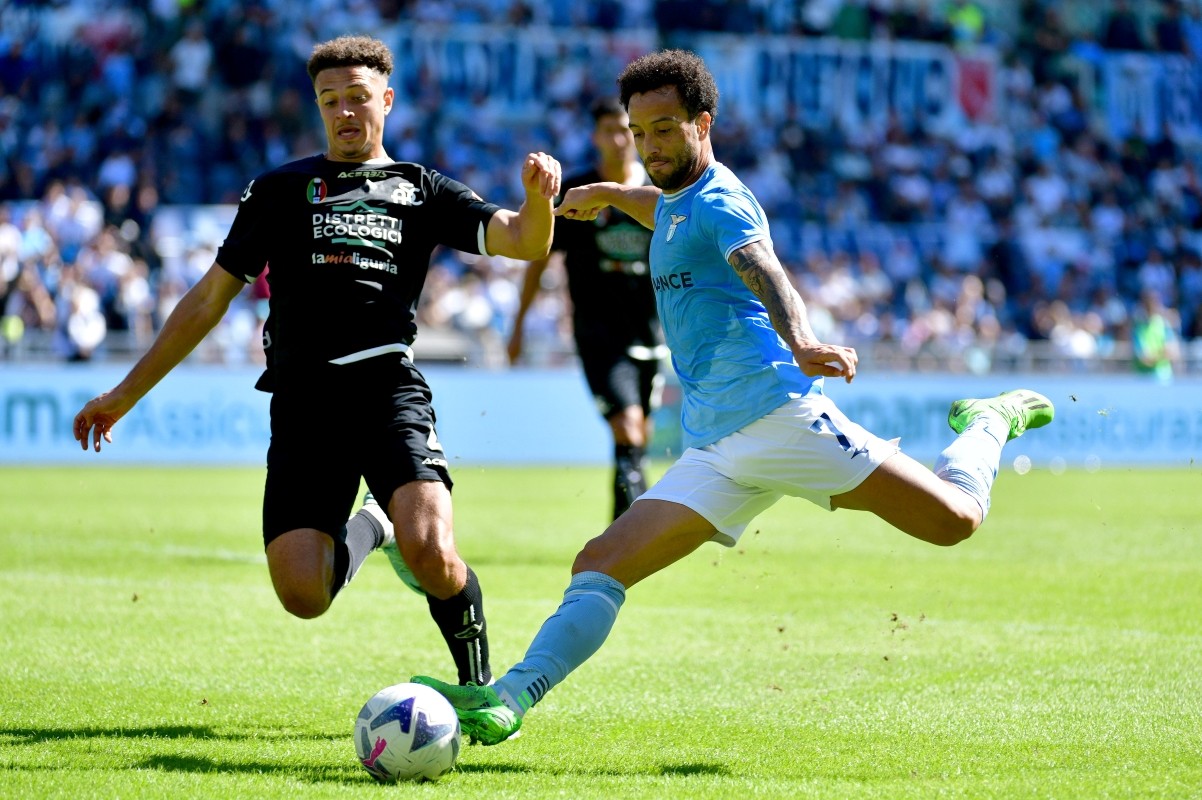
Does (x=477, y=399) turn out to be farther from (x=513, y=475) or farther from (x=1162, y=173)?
(x=1162, y=173)

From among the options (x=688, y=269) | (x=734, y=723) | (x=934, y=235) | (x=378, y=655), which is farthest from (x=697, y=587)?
(x=934, y=235)

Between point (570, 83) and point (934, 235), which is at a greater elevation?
point (570, 83)

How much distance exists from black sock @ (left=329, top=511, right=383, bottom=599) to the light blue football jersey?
1322mm

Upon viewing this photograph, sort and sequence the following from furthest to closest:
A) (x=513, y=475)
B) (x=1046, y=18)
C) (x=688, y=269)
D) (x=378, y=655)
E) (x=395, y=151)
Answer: (x=1046, y=18) < (x=395, y=151) < (x=513, y=475) < (x=378, y=655) < (x=688, y=269)

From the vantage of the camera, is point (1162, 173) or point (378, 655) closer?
point (378, 655)

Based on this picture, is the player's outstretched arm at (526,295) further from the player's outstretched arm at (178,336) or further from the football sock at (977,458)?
the player's outstretched arm at (178,336)

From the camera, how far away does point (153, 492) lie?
15.7 m

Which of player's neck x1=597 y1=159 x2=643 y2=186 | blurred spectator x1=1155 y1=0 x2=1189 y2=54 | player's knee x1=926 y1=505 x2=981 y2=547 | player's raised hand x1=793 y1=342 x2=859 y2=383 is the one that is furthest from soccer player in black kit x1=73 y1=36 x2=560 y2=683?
blurred spectator x1=1155 y1=0 x2=1189 y2=54

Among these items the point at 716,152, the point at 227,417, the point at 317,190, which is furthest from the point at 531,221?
the point at 716,152

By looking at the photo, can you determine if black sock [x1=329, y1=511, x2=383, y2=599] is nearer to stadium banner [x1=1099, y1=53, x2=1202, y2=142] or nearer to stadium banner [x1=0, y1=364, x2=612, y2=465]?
stadium banner [x1=0, y1=364, x2=612, y2=465]

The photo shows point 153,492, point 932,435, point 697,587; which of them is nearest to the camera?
point 697,587

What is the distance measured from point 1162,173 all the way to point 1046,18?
446 cm

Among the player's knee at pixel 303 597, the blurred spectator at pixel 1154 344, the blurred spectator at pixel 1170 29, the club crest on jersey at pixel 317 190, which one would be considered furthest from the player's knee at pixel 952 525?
the blurred spectator at pixel 1170 29

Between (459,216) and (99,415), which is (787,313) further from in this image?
(99,415)
